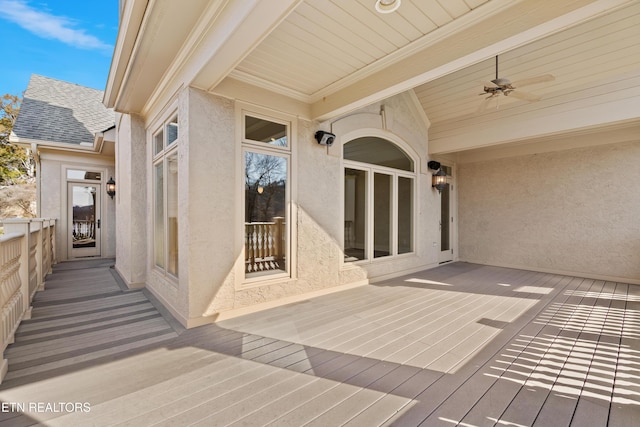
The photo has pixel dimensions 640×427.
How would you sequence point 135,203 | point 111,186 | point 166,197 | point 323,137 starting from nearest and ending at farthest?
point 166,197
point 323,137
point 135,203
point 111,186

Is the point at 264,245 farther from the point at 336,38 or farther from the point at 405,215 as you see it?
the point at 405,215

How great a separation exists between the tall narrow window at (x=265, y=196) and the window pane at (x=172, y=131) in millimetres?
890

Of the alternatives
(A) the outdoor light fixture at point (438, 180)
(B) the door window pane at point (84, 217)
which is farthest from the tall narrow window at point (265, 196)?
(B) the door window pane at point (84, 217)

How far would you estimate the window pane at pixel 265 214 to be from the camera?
12.0ft

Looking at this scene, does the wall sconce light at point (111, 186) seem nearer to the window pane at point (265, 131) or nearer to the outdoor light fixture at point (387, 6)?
the window pane at point (265, 131)

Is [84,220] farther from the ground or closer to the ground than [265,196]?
closer to the ground

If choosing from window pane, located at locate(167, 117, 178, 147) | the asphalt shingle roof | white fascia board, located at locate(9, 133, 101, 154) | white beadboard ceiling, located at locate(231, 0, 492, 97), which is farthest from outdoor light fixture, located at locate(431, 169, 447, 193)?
the asphalt shingle roof

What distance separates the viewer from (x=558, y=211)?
19.7 feet

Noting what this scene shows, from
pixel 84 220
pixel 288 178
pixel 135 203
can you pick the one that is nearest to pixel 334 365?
pixel 288 178

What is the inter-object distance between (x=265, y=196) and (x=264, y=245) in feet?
2.25

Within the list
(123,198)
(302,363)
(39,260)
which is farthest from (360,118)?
(39,260)

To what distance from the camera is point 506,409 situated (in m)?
1.76

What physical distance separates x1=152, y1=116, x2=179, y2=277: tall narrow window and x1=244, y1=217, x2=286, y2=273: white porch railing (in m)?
0.96

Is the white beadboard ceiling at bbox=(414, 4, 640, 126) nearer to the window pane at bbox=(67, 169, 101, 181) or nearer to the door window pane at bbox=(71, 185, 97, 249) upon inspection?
the window pane at bbox=(67, 169, 101, 181)
